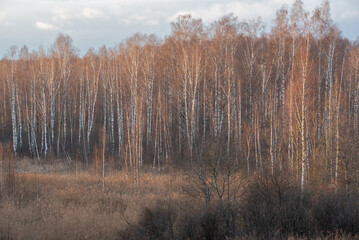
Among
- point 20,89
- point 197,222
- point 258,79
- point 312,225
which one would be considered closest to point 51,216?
point 197,222

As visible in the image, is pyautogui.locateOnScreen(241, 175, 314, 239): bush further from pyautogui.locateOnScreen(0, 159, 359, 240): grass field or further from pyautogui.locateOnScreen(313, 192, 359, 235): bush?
pyautogui.locateOnScreen(313, 192, 359, 235): bush

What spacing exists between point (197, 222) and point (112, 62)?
27.7 m

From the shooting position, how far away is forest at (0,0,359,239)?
1438cm

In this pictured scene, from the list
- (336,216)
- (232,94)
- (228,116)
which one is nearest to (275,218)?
(336,216)

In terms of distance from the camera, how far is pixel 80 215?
13.0 metres

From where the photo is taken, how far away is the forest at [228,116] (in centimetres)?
1438

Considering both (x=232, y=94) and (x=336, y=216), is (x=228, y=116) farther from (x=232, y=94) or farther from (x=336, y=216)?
(x=336, y=216)

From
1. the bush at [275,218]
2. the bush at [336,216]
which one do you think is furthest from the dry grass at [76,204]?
the bush at [336,216]

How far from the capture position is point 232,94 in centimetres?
2780

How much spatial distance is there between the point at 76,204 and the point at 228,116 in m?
12.5

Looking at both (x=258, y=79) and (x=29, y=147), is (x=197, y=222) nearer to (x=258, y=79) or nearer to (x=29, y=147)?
(x=258, y=79)

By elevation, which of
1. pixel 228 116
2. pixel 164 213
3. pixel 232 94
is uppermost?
pixel 232 94

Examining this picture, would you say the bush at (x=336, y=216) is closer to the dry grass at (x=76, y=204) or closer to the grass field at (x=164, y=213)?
the grass field at (x=164, y=213)

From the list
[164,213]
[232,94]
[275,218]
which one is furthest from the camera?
[232,94]
